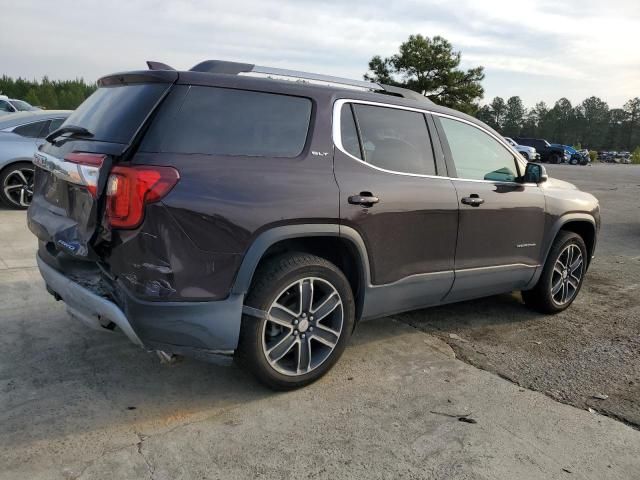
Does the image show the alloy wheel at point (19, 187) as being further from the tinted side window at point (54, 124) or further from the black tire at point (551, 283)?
the black tire at point (551, 283)

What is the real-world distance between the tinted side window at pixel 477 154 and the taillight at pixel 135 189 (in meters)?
2.28

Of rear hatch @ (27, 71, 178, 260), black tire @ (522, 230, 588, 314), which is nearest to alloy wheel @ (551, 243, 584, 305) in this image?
black tire @ (522, 230, 588, 314)

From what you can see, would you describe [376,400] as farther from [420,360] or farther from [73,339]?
[73,339]

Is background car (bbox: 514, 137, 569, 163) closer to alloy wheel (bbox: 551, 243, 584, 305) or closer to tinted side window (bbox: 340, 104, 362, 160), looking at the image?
alloy wheel (bbox: 551, 243, 584, 305)

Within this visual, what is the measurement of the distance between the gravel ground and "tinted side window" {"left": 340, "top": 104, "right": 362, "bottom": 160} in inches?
67.3

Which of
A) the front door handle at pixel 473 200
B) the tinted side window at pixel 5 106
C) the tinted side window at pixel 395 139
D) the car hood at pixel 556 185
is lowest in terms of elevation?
the front door handle at pixel 473 200

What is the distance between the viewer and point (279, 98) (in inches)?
132

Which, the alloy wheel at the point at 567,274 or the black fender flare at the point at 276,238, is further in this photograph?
the alloy wheel at the point at 567,274

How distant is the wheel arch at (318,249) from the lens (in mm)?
3035

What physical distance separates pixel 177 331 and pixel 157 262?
384 millimetres

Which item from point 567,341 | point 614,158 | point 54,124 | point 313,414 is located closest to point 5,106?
point 54,124

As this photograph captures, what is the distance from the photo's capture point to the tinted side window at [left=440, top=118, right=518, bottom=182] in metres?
4.25

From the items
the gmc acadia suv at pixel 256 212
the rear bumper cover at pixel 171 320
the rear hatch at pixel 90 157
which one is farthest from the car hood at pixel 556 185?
the rear hatch at pixel 90 157

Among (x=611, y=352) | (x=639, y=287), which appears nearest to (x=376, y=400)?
(x=611, y=352)
